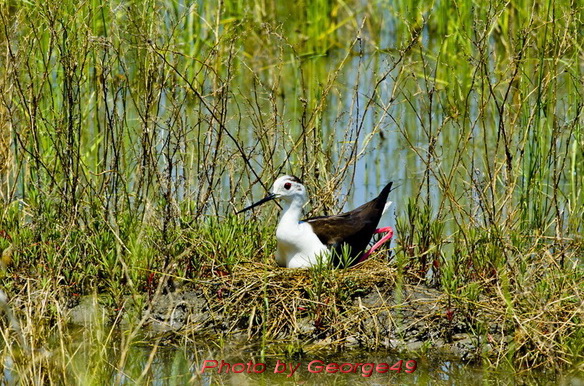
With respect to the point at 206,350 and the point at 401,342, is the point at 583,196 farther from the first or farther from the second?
the point at 206,350

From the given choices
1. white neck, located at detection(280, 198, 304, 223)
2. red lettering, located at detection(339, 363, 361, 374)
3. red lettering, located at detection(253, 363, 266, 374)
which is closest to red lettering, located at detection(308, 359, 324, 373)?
red lettering, located at detection(339, 363, 361, 374)

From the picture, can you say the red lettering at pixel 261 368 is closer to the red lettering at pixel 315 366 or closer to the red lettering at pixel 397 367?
the red lettering at pixel 315 366

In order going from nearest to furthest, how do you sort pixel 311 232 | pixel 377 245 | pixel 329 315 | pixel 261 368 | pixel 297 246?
pixel 261 368
pixel 329 315
pixel 297 246
pixel 311 232
pixel 377 245

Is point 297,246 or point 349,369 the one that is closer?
point 349,369

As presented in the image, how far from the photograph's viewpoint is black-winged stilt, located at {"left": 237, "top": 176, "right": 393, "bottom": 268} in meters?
5.76

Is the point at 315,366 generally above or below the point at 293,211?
below

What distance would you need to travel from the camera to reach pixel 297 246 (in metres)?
5.72

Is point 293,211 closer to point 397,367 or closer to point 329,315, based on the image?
point 329,315

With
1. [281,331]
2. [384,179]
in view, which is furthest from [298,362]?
[384,179]

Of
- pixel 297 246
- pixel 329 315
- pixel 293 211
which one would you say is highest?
pixel 293 211

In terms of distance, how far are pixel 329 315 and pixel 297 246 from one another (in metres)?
0.54

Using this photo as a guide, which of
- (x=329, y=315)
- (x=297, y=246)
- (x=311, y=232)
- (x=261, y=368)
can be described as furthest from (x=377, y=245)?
(x=261, y=368)

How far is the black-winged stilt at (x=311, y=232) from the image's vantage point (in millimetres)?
5762

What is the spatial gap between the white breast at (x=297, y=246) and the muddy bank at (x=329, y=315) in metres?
0.16
